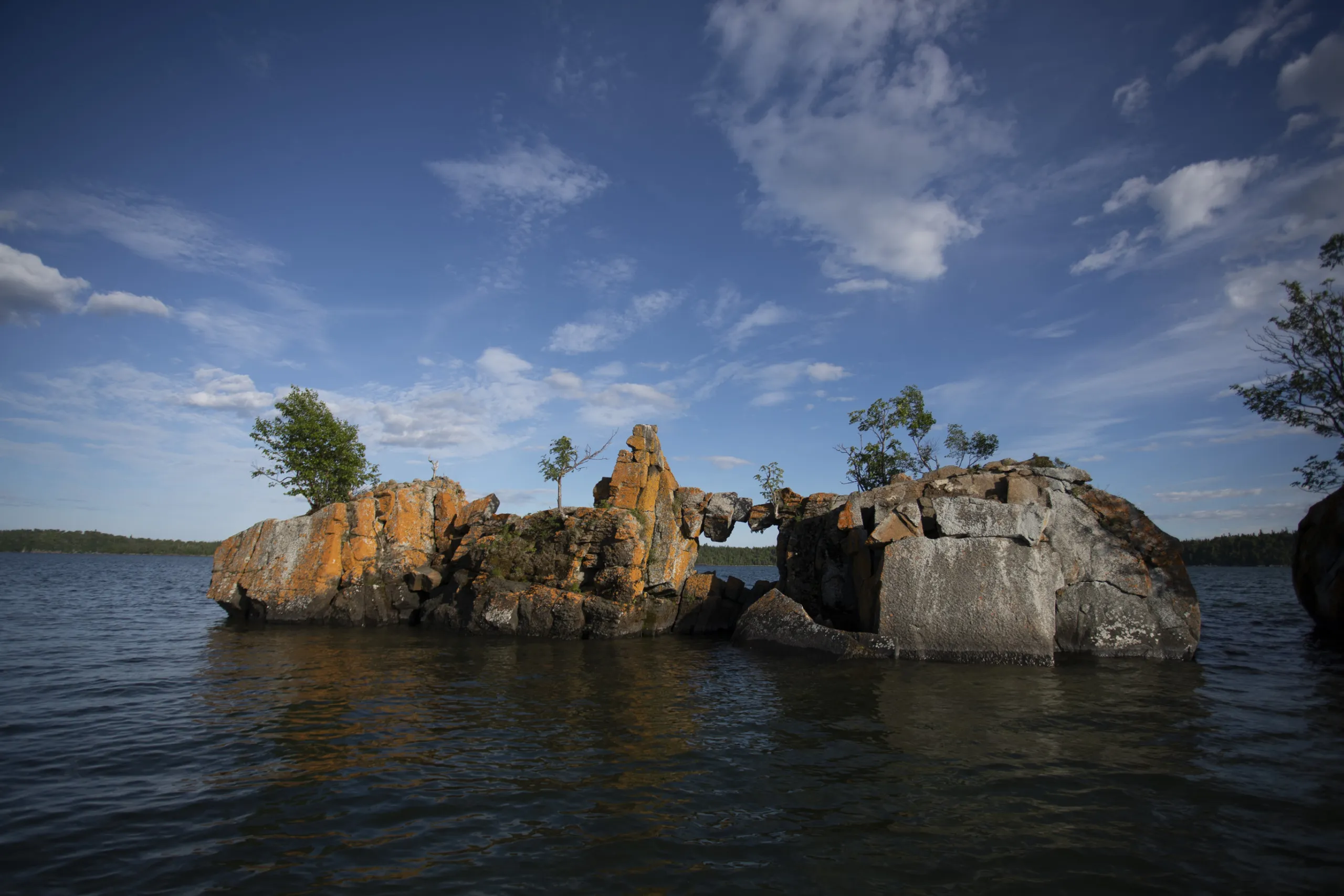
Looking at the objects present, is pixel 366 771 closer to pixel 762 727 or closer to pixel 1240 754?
pixel 762 727

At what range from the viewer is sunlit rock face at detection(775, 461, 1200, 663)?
19344mm

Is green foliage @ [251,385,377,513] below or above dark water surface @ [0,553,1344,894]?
above

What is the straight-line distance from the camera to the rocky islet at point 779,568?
19781 mm

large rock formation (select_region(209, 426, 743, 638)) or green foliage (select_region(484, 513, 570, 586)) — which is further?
green foliage (select_region(484, 513, 570, 586))

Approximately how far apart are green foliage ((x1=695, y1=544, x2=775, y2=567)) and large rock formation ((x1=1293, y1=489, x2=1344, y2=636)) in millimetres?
130314

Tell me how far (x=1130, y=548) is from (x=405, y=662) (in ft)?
81.2

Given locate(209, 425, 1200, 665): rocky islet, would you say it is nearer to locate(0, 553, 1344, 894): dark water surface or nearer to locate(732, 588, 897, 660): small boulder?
locate(732, 588, 897, 660): small boulder

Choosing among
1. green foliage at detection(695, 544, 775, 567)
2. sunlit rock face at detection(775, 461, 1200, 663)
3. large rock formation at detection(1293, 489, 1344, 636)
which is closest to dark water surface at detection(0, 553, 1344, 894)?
sunlit rock face at detection(775, 461, 1200, 663)

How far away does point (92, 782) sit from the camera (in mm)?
9305

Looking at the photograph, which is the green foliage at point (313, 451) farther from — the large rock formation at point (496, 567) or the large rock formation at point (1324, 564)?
the large rock formation at point (1324, 564)

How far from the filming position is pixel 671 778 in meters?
9.70

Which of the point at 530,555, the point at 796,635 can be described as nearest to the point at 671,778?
the point at 796,635

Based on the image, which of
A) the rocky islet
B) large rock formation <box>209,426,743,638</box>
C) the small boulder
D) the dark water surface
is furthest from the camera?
large rock formation <box>209,426,743,638</box>

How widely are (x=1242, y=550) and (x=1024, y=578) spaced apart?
13861 cm
